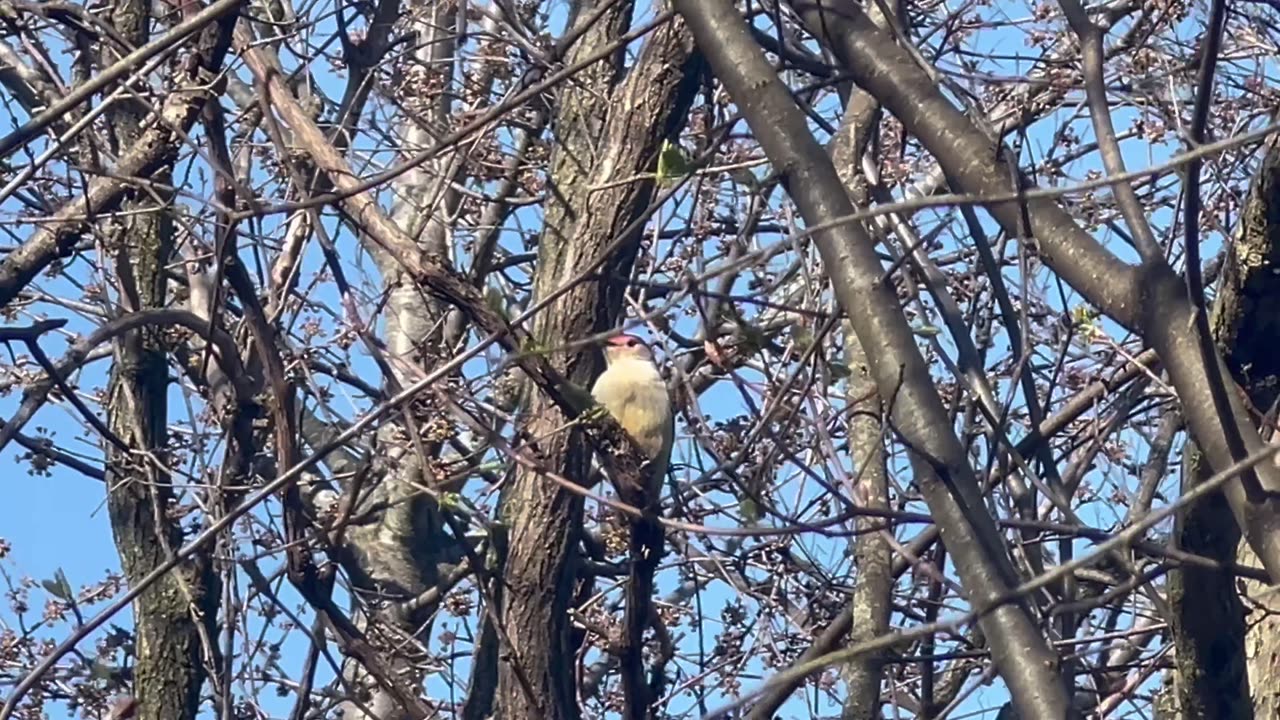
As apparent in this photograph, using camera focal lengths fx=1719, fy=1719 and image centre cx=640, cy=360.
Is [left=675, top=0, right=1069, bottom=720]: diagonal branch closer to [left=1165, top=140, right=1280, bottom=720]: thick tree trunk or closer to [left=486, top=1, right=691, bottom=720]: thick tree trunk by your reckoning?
[left=1165, top=140, right=1280, bottom=720]: thick tree trunk

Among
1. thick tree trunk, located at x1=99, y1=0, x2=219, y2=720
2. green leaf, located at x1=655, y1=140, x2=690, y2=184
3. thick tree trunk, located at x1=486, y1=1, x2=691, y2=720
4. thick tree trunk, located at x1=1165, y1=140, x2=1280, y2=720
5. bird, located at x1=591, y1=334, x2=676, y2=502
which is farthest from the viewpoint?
bird, located at x1=591, y1=334, x2=676, y2=502

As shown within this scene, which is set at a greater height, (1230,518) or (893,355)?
(893,355)

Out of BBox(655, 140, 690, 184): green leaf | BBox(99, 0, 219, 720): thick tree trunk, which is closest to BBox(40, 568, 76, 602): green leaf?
BBox(99, 0, 219, 720): thick tree trunk

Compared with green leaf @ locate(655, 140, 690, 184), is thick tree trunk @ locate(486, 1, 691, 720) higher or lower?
higher

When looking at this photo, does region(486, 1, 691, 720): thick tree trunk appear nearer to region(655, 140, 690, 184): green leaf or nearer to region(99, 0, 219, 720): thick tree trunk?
region(99, 0, 219, 720): thick tree trunk

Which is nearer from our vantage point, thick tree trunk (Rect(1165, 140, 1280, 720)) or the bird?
thick tree trunk (Rect(1165, 140, 1280, 720))

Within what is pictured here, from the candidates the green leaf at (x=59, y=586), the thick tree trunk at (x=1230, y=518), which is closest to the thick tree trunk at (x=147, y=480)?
the green leaf at (x=59, y=586)

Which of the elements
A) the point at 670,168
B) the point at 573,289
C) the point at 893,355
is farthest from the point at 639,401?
the point at 893,355

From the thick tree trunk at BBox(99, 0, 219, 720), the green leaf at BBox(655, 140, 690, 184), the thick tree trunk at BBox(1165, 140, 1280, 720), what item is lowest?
the thick tree trunk at BBox(1165, 140, 1280, 720)

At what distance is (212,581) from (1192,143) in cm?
326

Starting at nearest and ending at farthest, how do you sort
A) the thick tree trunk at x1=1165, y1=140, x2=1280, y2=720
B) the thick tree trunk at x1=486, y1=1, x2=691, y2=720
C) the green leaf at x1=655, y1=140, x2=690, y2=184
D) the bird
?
the thick tree trunk at x1=1165, y1=140, x2=1280, y2=720 < the green leaf at x1=655, y1=140, x2=690, y2=184 < the thick tree trunk at x1=486, y1=1, x2=691, y2=720 < the bird

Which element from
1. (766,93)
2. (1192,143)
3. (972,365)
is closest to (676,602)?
(972,365)

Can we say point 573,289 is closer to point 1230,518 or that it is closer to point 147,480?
point 147,480

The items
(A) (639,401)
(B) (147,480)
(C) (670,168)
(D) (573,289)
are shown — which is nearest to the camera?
(C) (670,168)
